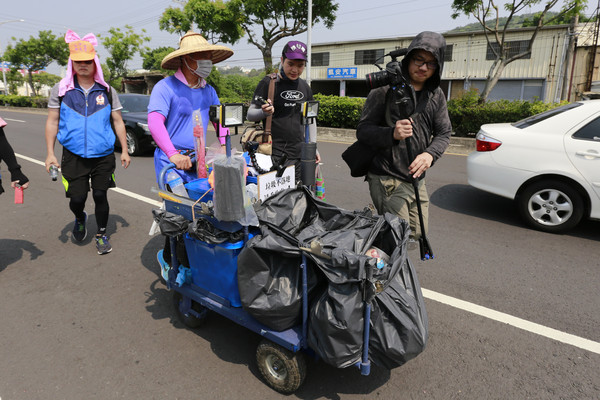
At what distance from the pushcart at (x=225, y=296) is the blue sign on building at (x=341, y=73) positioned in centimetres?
3280

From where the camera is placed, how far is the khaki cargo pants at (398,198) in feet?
8.91

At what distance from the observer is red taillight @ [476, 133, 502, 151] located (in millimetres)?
5035

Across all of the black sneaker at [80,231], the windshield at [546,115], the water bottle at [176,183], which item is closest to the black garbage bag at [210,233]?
the water bottle at [176,183]

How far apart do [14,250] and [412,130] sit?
13.3 ft

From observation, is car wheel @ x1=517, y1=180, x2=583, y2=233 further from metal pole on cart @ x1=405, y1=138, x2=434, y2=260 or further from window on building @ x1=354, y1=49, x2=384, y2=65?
window on building @ x1=354, y1=49, x2=384, y2=65

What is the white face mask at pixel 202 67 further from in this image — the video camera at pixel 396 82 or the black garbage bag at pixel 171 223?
the video camera at pixel 396 82

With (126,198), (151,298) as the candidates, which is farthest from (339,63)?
(151,298)

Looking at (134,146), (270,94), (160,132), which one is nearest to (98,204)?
(160,132)

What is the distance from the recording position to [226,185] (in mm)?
2131

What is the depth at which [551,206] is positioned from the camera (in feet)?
15.4

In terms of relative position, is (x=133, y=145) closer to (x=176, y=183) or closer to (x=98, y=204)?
(x=98, y=204)

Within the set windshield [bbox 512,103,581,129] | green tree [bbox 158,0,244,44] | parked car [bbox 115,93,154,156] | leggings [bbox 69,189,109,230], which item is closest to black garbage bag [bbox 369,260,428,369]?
leggings [bbox 69,189,109,230]

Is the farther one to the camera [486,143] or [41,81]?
[41,81]

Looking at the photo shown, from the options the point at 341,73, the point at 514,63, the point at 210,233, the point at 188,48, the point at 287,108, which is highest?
the point at 514,63
